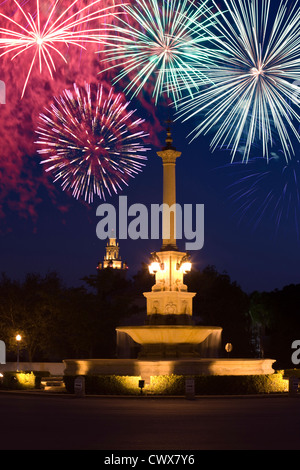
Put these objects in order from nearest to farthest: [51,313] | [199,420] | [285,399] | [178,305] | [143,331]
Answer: [199,420] < [285,399] < [143,331] < [178,305] < [51,313]

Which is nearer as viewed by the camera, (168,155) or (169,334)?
(169,334)

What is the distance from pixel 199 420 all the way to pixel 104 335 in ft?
166

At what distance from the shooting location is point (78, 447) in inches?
590

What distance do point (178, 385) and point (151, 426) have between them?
15377 mm

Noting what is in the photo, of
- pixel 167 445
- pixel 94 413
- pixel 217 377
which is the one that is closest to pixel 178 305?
pixel 217 377

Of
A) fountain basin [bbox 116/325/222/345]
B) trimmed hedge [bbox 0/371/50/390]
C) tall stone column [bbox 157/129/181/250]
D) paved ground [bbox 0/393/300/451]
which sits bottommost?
paved ground [bbox 0/393/300/451]

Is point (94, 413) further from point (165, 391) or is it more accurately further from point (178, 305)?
point (178, 305)

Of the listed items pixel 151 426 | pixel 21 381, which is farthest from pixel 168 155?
pixel 151 426

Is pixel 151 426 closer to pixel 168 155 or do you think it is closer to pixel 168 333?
pixel 168 333

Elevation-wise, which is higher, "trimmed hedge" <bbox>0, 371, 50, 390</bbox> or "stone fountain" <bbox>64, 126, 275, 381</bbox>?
"stone fountain" <bbox>64, 126, 275, 381</bbox>

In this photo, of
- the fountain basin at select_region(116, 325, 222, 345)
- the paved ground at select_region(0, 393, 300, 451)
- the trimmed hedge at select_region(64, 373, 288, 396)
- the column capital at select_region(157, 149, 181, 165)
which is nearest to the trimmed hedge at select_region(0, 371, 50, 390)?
the fountain basin at select_region(116, 325, 222, 345)

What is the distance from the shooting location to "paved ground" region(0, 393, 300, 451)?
15.5m

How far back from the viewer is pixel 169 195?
47625mm

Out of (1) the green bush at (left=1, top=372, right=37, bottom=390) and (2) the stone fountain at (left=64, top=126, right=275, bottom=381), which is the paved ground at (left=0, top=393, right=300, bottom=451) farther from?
(1) the green bush at (left=1, top=372, right=37, bottom=390)
